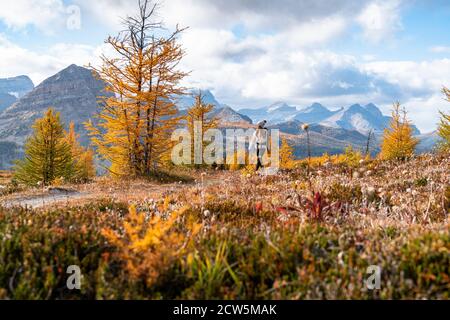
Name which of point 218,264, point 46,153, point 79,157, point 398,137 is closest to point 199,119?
point 46,153

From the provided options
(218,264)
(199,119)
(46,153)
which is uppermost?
(199,119)

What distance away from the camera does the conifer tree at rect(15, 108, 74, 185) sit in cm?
3069

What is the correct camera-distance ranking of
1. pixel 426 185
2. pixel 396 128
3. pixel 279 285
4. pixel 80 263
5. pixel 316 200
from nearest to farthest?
pixel 279 285 → pixel 80 263 → pixel 316 200 → pixel 426 185 → pixel 396 128

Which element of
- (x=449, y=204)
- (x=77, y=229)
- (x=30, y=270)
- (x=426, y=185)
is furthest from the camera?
(x=426, y=185)

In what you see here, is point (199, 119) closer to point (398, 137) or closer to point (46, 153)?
point (46, 153)

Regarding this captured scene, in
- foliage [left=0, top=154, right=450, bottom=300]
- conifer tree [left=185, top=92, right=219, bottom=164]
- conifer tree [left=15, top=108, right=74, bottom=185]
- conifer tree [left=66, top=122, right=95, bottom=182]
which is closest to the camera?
foliage [left=0, top=154, right=450, bottom=300]

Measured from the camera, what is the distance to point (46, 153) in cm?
3091

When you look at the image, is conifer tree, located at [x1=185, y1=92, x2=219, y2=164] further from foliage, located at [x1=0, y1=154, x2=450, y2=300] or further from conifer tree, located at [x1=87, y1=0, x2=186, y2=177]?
foliage, located at [x1=0, y1=154, x2=450, y2=300]

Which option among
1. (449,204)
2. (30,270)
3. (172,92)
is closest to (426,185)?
(449,204)

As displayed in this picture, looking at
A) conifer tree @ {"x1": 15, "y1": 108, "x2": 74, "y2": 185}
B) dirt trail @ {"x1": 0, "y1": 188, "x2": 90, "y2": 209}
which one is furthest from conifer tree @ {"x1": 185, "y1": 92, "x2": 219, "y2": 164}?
dirt trail @ {"x1": 0, "y1": 188, "x2": 90, "y2": 209}

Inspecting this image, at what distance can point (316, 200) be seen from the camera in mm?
5445

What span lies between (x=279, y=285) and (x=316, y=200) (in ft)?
9.19
